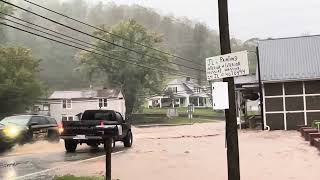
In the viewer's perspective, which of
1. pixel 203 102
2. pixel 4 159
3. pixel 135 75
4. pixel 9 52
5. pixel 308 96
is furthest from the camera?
pixel 203 102

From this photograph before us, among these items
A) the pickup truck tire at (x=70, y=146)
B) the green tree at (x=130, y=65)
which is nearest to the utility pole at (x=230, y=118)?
the pickup truck tire at (x=70, y=146)

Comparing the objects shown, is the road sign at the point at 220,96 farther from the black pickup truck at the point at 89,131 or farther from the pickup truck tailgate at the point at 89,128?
the pickup truck tailgate at the point at 89,128

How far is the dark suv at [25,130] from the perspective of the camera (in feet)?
76.5

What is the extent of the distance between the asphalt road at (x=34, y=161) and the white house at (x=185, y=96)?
104 meters

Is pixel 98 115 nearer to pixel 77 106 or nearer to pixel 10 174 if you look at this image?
pixel 10 174

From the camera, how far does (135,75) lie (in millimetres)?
93000

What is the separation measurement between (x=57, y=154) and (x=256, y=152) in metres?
7.88

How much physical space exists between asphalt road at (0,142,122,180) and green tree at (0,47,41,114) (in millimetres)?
43325

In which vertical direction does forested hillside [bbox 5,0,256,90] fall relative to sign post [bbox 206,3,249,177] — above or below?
above

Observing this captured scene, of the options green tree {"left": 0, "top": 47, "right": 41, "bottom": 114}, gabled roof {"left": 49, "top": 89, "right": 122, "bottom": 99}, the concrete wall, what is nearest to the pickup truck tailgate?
green tree {"left": 0, "top": 47, "right": 41, "bottom": 114}

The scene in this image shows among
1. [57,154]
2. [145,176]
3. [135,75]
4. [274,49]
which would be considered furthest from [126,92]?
[145,176]

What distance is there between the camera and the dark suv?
23312 millimetres

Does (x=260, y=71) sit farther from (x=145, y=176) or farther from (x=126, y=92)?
(x=126, y=92)

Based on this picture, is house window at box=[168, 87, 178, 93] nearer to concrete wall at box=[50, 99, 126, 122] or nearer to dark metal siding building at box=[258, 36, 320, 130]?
concrete wall at box=[50, 99, 126, 122]
